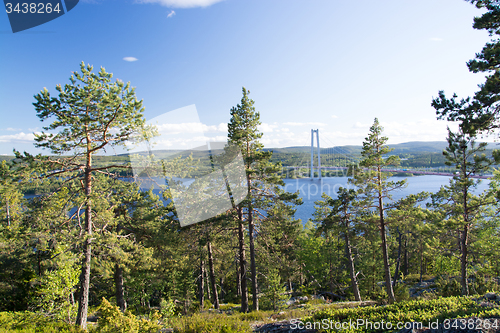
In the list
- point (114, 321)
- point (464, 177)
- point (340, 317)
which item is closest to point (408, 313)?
point (340, 317)

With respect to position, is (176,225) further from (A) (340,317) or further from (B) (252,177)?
(A) (340,317)

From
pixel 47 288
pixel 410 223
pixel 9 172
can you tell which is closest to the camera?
pixel 9 172

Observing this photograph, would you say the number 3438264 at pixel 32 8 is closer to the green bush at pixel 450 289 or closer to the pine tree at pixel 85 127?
the pine tree at pixel 85 127

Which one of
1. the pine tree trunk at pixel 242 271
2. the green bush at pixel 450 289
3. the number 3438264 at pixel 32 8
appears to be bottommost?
the green bush at pixel 450 289

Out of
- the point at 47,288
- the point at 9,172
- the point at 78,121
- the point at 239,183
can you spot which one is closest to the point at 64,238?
the point at 9,172

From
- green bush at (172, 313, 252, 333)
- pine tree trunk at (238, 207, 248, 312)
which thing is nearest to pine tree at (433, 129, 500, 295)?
pine tree trunk at (238, 207, 248, 312)

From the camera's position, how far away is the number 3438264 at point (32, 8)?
6.88 meters

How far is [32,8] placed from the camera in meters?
7.02

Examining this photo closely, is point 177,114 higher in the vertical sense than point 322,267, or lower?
higher

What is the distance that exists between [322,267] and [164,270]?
40.1ft

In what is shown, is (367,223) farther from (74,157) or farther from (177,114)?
(74,157)

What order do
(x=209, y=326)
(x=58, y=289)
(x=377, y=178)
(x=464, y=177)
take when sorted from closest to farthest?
(x=209, y=326) < (x=58, y=289) < (x=464, y=177) < (x=377, y=178)

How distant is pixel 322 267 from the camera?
19922mm

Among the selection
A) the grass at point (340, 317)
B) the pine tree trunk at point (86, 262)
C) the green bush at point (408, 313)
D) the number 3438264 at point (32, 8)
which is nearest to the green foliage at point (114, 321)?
the grass at point (340, 317)
